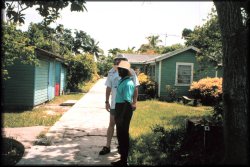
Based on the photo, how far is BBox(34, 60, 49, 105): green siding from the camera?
14210mm

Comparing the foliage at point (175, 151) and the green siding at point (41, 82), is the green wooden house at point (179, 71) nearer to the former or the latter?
the green siding at point (41, 82)

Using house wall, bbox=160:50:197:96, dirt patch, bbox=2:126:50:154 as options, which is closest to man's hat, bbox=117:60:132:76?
dirt patch, bbox=2:126:50:154

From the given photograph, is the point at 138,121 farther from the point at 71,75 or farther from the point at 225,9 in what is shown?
the point at 71,75

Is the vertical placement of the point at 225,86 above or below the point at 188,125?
above

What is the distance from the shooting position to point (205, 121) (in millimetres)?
6816

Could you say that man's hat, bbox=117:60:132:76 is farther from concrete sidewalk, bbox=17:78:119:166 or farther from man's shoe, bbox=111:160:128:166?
concrete sidewalk, bbox=17:78:119:166

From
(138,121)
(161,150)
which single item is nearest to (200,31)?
(138,121)

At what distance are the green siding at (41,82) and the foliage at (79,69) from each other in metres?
9.47

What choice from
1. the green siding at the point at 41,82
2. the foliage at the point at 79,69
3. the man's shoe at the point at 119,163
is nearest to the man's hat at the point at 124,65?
the man's shoe at the point at 119,163

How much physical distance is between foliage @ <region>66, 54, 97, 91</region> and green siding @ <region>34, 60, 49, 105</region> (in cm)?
947

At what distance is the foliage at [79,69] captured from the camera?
85.9 ft

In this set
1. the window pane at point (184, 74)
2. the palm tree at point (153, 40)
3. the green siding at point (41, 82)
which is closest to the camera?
the green siding at point (41, 82)

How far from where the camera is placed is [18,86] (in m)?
13.6

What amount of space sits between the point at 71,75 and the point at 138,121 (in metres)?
16.6
